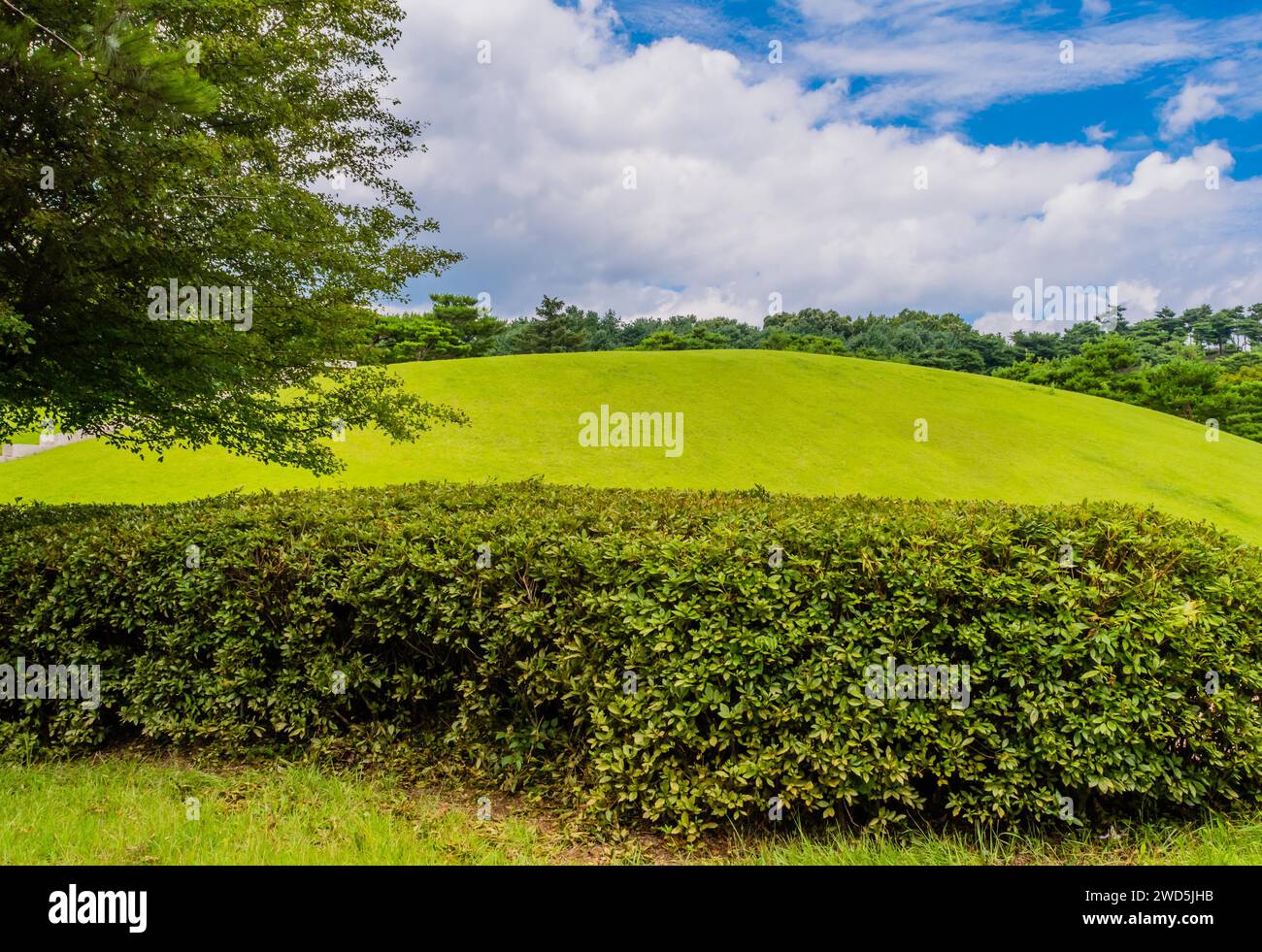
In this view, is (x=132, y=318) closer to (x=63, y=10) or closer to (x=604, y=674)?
(x=63, y=10)

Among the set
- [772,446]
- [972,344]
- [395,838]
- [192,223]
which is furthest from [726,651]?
[972,344]

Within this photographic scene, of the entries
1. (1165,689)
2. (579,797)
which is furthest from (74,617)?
(1165,689)

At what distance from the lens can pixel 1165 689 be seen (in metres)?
3.75

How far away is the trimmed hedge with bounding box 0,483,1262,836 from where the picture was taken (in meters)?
3.77

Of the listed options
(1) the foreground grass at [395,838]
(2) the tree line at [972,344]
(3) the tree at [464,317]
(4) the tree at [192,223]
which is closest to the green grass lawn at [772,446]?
(4) the tree at [192,223]

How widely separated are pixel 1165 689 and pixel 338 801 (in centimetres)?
469

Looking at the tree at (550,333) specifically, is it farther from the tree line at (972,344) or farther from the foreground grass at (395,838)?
the foreground grass at (395,838)

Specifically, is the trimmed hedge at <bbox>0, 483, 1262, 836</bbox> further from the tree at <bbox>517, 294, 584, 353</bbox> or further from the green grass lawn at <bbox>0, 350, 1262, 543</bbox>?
the tree at <bbox>517, 294, 584, 353</bbox>

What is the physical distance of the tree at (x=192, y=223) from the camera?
20.3 feet

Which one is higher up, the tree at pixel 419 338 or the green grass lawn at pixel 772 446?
the tree at pixel 419 338

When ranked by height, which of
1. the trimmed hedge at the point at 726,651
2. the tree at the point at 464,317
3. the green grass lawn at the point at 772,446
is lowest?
the trimmed hedge at the point at 726,651

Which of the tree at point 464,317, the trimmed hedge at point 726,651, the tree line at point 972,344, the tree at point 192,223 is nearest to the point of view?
the trimmed hedge at point 726,651

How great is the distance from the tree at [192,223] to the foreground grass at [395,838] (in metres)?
4.16

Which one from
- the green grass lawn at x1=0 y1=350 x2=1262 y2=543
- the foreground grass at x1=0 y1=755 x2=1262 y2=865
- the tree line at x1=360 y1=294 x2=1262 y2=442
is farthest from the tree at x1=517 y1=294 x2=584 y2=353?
the foreground grass at x1=0 y1=755 x2=1262 y2=865
